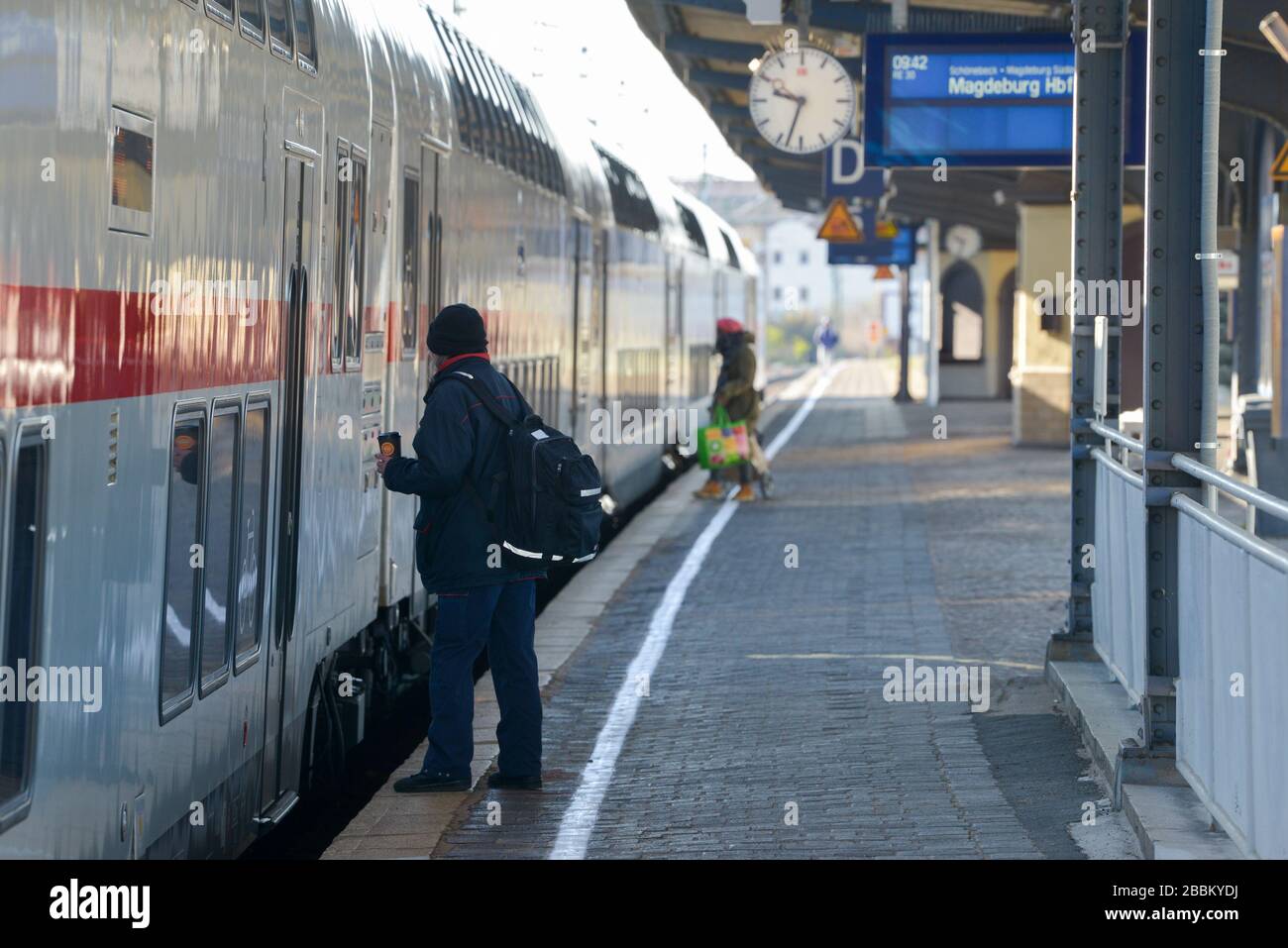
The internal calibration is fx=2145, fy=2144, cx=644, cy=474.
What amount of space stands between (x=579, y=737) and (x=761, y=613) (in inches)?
167

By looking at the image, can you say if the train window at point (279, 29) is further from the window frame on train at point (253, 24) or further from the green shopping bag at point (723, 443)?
the green shopping bag at point (723, 443)

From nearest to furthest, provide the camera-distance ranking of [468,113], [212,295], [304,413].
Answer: [212,295] → [304,413] → [468,113]

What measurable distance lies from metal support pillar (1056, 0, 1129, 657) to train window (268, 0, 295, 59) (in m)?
4.65

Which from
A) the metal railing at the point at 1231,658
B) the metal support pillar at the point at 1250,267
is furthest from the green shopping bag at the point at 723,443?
the metal railing at the point at 1231,658

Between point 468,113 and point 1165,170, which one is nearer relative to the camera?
point 1165,170

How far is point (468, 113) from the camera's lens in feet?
37.4

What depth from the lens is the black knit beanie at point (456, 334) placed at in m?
7.96

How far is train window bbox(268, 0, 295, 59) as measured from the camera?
6746 mm

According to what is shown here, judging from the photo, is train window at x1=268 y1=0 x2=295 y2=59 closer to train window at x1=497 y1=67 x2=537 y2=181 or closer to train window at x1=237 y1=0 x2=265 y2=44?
train window at x1=237 y1=0 x2=265 y2=44

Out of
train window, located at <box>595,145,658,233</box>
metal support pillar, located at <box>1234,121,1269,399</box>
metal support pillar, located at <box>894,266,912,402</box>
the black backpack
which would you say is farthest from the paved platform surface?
metal support pillar, located at <box>894,266,912,402</box>

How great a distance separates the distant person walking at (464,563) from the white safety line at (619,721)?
376mm
